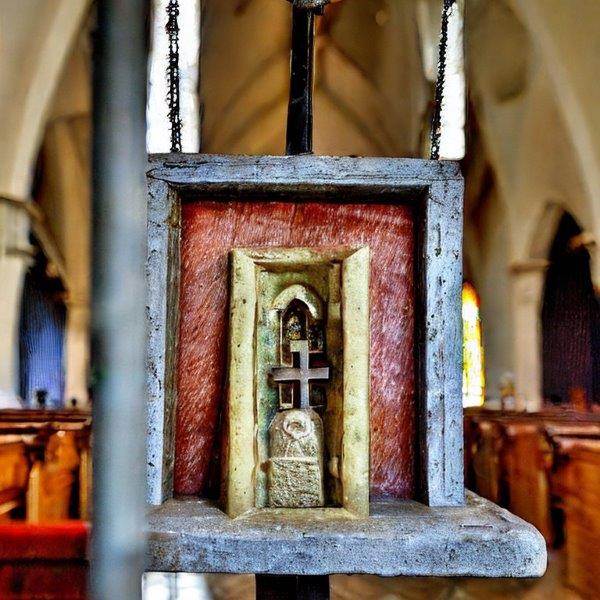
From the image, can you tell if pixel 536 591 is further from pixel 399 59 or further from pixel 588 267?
pixel 399 59

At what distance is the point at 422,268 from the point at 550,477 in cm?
319

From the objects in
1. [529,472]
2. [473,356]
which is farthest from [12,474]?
[473,356]

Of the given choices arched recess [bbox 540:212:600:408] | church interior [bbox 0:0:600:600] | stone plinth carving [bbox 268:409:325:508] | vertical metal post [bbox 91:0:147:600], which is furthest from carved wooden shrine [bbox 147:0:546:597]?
arched recess [bbox 540:212:600:408]

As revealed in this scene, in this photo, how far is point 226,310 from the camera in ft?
5.16

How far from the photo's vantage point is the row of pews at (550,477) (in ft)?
11.2

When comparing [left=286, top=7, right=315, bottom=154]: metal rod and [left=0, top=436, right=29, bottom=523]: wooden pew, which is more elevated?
[left=286, top=7, right=315, bottom=154]: metal rod

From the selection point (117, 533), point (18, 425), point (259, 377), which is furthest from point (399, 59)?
point (117, 533)

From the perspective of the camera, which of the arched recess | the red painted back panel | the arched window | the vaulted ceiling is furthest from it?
the vaulted ceiling

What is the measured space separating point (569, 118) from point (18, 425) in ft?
18.2

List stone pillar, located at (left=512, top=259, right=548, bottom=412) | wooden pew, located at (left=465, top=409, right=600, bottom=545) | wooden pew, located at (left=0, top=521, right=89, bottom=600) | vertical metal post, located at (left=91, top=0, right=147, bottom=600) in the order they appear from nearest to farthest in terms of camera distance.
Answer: vertical metal post, located at (left=91, top=0, right=147, bottom=600) → wooden pew, located at (left=0, top=521, right=89, bottom=600) → wooden pew, located at (left=465, top=409, right=600, bottom=545) → stone pillar, located at (left=512, top=259, right=548, bottom=412)

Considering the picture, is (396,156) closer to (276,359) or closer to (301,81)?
(301,81)

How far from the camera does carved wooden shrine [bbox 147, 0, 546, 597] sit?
1.26 meters

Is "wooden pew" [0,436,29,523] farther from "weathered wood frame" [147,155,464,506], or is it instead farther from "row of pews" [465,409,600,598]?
"row of pews" [465,409,600,598]

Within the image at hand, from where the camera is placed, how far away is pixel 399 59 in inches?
441
